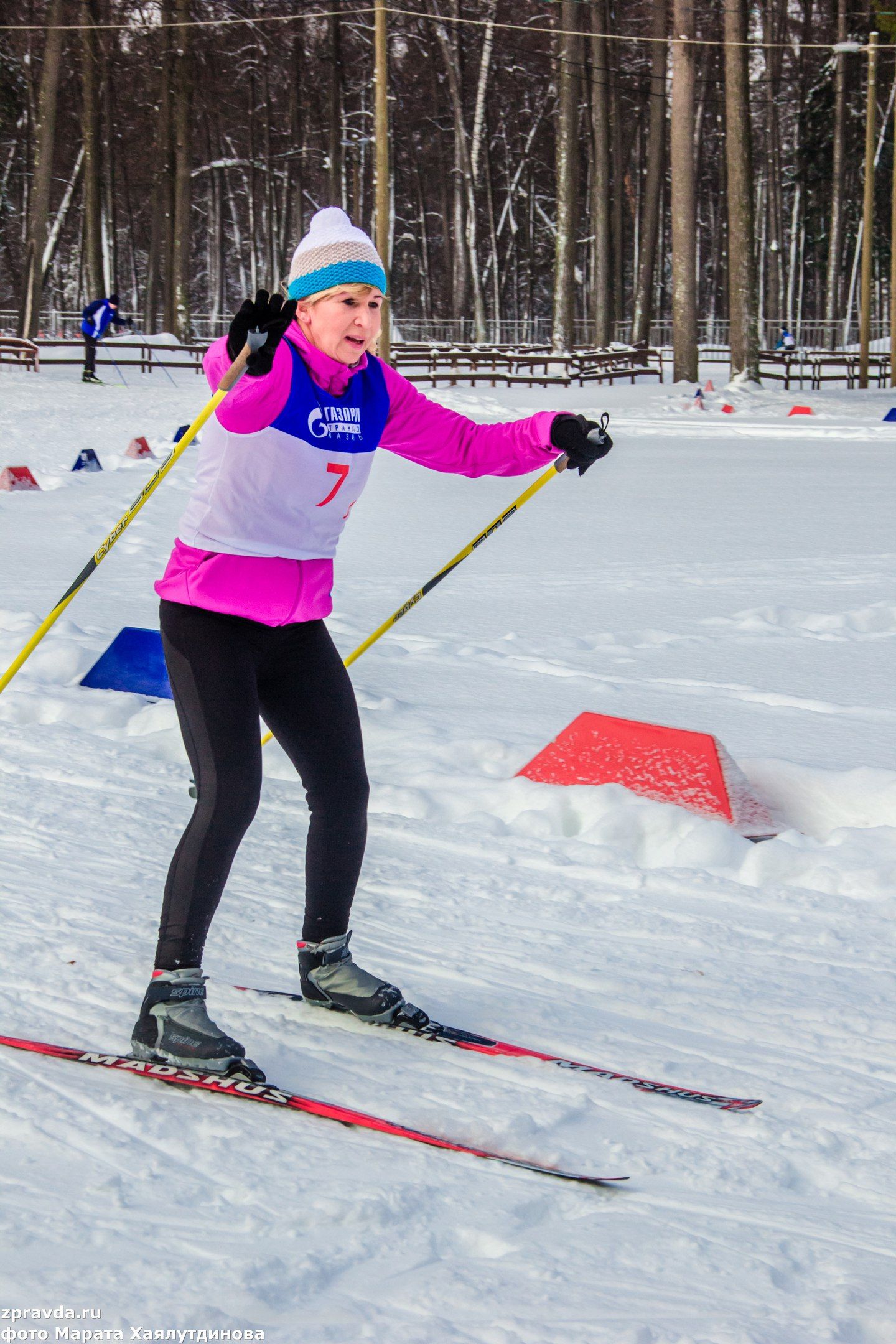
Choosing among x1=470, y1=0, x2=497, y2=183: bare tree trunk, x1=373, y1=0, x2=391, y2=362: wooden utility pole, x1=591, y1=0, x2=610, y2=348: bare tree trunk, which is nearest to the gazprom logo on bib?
x1=373, y1=0, x2=391, y2=362: wooden utility pole

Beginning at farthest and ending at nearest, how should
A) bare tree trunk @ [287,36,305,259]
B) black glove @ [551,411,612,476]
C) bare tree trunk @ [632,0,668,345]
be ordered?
bare tree trunk @ [287,36,305,259], bare tree trunk @ [632,0,668,345], black glove @ [551,411,612,476]

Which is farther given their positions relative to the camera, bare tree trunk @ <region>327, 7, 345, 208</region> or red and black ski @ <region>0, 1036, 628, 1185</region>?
bare tree trunk @ <region>327, 7, 345, 208</region>

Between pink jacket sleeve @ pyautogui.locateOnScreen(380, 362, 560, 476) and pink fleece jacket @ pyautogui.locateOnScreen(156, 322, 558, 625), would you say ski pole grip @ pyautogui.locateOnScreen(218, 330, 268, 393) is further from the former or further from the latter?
pink jacket sleeve @ pyautogui.locateOnScreen(380, 362, 560, 476)

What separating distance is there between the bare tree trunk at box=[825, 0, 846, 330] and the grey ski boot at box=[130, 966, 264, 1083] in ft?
115

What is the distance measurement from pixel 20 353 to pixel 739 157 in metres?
15.8

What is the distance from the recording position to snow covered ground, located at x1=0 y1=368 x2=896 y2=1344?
1.96 metres

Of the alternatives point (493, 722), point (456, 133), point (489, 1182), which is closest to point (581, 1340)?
point (489, 1182)

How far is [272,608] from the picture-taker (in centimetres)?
265

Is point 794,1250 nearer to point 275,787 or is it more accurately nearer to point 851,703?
point 275,787

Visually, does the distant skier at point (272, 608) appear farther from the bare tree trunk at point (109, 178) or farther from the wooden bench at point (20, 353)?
the bare tree trunk at point (109, 178)

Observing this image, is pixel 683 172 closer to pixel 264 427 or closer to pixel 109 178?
pixel 264 427

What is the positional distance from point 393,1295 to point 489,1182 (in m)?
0.36

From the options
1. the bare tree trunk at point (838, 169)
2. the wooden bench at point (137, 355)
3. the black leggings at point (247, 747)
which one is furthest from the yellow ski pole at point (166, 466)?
the bare tree trunk at point (838, 169)

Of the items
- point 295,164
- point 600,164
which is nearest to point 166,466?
point 600,164
